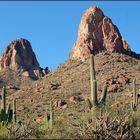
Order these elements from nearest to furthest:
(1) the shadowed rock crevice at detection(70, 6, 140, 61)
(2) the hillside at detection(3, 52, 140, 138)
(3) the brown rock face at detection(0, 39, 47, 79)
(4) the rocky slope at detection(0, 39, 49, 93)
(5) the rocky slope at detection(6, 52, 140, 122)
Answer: (5) the rocky slope at detection(6, 52, 140, 122) < (2) the hillside at detection(3, 52, 140, 138) < (1) the shadowed rock crevice at detection(70, 6, 140, 61) < (4) the rocky slope at detection(0, 39, 49, 93) < (3) the brown rock face at detection(0, 39, 47, 79)

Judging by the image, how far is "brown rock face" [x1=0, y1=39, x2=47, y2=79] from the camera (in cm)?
14725

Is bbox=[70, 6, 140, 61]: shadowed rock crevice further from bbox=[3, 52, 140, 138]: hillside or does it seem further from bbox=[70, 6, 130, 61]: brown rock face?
bbox=[3, 52, 140, 138]: hillside

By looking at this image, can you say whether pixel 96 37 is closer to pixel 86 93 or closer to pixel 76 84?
pixel 76 84

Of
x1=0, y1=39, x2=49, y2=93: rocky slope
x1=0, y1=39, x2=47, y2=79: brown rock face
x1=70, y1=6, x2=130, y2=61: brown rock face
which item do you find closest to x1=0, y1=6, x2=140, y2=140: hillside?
x1=70, y1=6, x2=130, y2=61: brown rock face

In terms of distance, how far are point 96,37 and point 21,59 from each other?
66313mm

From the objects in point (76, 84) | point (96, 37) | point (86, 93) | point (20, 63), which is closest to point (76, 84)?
point (76, 84)

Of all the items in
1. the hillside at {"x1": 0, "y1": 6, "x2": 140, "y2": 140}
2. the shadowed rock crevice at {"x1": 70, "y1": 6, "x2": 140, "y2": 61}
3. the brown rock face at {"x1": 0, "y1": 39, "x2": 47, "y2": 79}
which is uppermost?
the brown rock face at {"x1": 0, "y1": 39, "x2": 47, "y2": 79}

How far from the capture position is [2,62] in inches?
5861

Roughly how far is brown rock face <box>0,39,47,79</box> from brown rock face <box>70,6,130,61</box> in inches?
2030

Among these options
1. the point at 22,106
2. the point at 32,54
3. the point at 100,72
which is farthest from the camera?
the point at 32,54

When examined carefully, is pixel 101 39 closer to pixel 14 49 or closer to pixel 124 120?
pixel 14 49

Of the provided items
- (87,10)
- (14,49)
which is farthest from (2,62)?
(87,10)

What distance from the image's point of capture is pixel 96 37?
91188 mm

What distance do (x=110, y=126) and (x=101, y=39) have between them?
244ft
